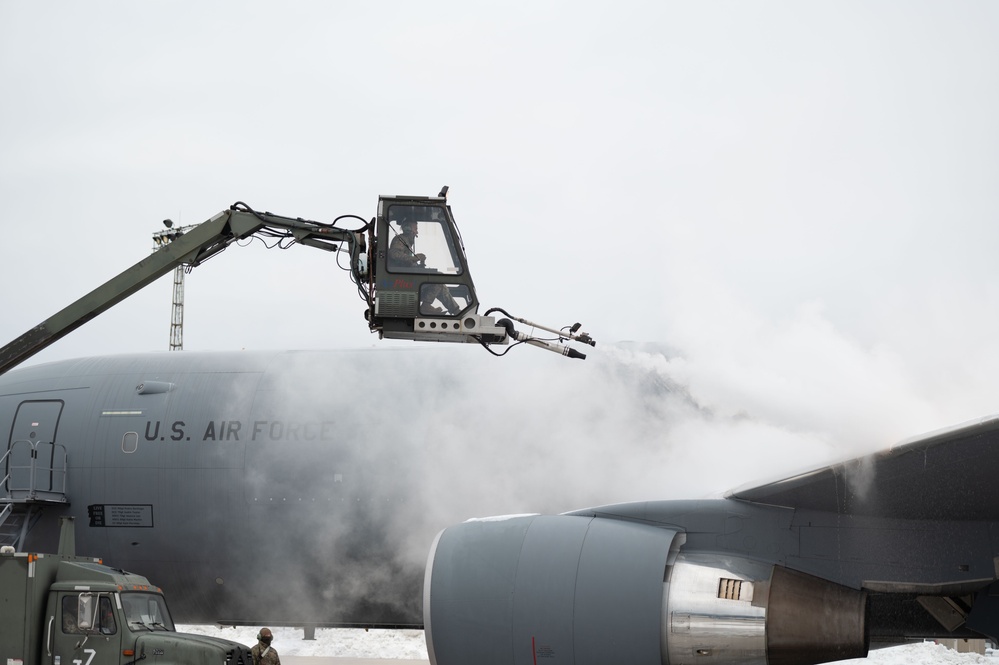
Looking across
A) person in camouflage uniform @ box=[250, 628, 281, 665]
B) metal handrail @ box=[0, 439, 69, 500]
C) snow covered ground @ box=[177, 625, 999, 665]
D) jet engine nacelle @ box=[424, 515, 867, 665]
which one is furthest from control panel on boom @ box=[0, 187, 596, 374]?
snow covered ground @ box=[177, 625, 999, 665]

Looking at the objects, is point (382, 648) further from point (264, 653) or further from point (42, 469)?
point (264, 653)

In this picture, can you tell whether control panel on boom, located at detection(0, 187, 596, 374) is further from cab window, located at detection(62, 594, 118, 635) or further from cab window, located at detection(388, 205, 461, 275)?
cab window, located at detection(62, 594, 118, 635)

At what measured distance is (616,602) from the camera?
1034 centimetres

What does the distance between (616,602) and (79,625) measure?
6043 mm

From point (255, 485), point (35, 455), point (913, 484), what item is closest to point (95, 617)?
point (255, 485)

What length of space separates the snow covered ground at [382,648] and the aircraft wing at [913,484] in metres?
15.3

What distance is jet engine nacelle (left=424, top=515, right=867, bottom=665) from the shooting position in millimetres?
10297

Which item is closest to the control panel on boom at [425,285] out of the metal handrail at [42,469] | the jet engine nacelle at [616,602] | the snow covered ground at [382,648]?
the jet engine nacelle at [616,602]

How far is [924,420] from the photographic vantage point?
10.5m

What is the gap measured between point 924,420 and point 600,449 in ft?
11.9

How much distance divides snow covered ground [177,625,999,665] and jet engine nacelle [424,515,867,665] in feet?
50.0

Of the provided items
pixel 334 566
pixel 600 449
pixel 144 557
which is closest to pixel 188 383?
pixel 144 557

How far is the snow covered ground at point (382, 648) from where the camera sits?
25.0 m

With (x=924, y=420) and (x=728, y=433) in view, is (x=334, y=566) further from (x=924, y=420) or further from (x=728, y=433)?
(x=924, y=420)
